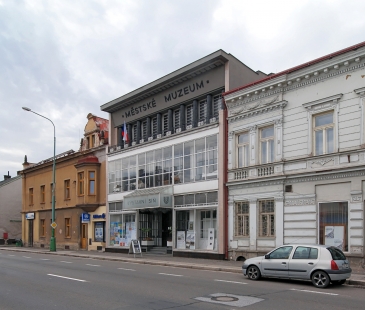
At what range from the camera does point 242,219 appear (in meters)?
22.2

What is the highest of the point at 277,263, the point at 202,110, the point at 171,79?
the point at 171,79

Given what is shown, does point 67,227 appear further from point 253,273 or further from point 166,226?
point 253,273

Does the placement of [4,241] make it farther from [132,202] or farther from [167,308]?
[167,308]

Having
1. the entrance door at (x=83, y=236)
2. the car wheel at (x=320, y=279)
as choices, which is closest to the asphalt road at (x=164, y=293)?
the car wheel at (x=320, y=279)

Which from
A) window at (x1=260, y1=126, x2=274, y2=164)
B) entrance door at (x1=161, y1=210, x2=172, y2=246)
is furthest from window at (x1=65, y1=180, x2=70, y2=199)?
window at (x1=260, y1=126, x2=274, y2=164)

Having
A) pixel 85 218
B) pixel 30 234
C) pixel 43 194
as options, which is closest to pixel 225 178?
pixel 85 218

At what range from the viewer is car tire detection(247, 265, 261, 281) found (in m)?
14.6

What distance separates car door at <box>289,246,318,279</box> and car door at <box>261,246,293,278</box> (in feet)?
0.67

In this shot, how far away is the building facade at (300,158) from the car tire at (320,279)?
4.84 metres

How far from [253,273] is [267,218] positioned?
6.46m

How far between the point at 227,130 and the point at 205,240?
627cm

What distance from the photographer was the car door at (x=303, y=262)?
1322 centimetres

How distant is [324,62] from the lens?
18641mm

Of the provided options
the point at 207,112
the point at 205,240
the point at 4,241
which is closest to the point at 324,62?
the point at 207,112
